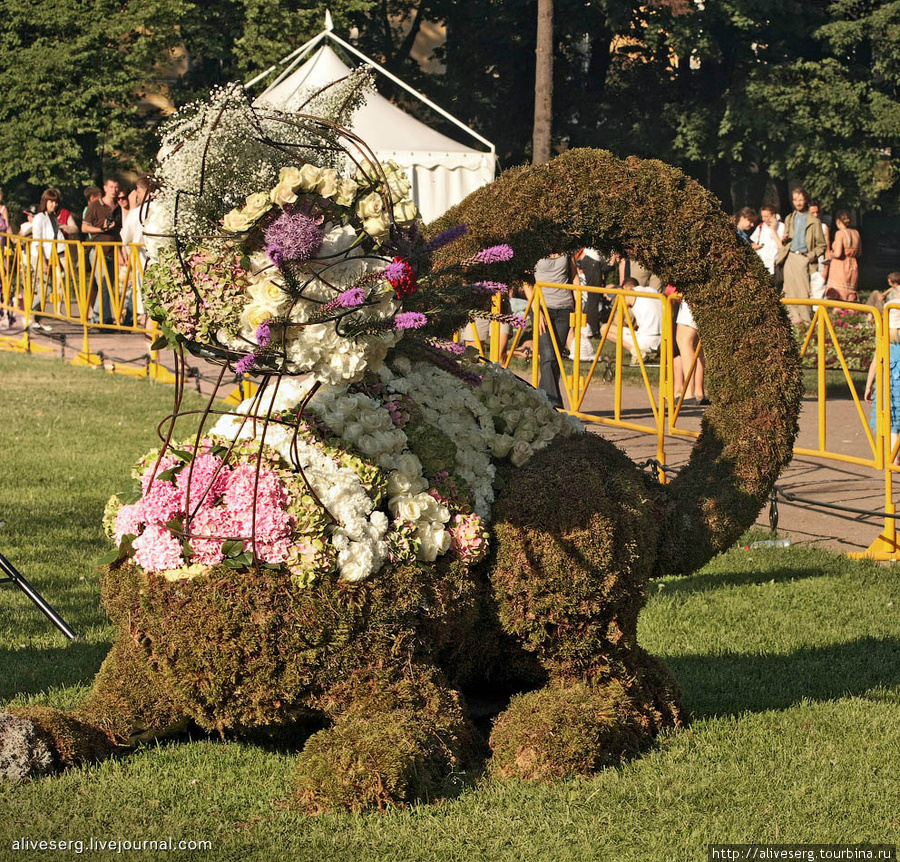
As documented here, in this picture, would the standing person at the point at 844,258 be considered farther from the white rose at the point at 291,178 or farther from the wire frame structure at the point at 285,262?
the white rose at the point at 291,178

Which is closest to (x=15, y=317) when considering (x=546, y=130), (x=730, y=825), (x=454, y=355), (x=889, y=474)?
(x=546, y=130)

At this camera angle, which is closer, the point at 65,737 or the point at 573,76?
the point at 65,737

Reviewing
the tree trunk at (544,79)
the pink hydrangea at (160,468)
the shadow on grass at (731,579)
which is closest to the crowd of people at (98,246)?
the tree trunk at (544,79)

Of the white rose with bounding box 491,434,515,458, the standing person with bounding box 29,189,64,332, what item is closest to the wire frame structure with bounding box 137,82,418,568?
the white rose with bounding box 491,434,515,458

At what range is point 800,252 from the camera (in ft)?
58.0

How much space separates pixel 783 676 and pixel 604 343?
7.62m

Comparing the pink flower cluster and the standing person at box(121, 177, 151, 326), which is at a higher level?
the standing person at box(121, 177, 151, 326)

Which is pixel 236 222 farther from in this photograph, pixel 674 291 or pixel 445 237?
pixel 674 291

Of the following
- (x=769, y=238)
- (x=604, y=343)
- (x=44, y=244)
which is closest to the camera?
(x=604, y=343)

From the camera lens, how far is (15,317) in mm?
19938

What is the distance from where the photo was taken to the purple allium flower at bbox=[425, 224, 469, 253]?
13.9 feet

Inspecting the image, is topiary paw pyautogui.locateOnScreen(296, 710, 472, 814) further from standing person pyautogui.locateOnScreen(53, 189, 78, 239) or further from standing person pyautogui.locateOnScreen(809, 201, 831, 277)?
standing person pyautogui.locateOnScreen(53, 189, 78, 239)

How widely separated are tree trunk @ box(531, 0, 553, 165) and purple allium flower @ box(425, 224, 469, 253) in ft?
54.0

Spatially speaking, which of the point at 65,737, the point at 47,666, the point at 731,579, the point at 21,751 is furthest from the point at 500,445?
the point at 731,579
